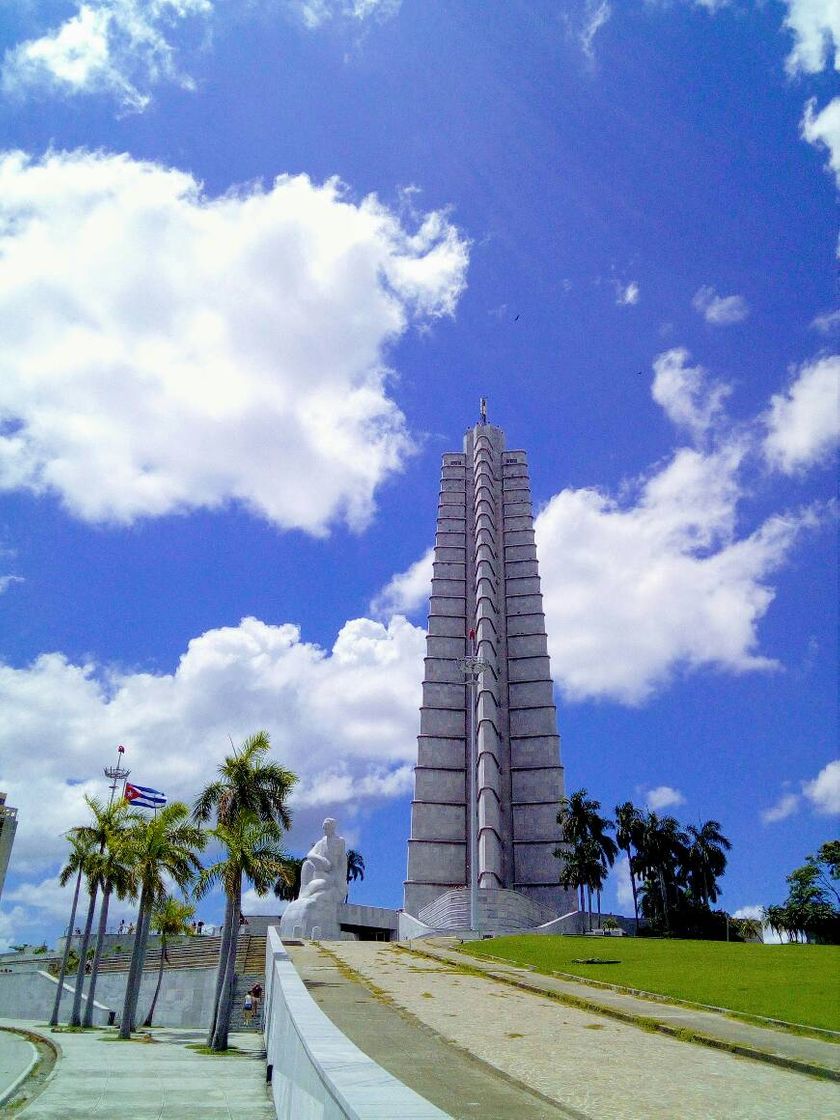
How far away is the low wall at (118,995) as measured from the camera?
120ft

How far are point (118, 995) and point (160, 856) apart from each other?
17.4 metres

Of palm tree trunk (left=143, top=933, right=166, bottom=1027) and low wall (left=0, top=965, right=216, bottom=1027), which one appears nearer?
low wall (left=0, top=965, right=216, bottom=1027)

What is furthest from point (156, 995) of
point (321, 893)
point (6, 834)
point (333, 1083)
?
point (6, 834)

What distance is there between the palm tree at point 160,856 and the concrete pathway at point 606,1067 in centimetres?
1471

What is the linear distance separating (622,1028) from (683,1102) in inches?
217

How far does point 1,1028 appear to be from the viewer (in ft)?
112

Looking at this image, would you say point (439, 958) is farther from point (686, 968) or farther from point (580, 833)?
point (580, 833)

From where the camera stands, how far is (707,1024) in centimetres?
1288

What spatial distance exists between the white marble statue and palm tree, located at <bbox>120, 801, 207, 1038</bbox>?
1292 centimetres

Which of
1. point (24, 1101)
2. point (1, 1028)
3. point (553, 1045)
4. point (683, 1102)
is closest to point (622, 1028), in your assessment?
point (553, 1045)

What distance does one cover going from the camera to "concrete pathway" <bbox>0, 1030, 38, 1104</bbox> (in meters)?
15.3

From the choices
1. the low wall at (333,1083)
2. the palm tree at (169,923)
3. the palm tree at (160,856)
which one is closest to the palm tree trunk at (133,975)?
the palm tree at (160,856)

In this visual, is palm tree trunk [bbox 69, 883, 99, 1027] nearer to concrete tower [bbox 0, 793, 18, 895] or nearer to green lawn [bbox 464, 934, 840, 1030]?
green lawn [bbox 464, 934, 840, 1030]

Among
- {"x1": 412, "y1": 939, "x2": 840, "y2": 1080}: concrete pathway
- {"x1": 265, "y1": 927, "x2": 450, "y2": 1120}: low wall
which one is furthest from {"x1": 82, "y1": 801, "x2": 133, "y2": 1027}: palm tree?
{"x1": 265, "y1": 927, "x2": 450, "y2": 1120}: low wall
